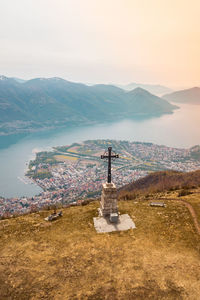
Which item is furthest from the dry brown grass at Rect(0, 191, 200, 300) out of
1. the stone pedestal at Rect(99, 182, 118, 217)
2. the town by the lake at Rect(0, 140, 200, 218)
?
the town by the lake at Rect(0, 140, 200, 218)

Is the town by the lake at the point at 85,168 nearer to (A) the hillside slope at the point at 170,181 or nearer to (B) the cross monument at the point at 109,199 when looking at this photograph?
(A) the hillside slope at the point at 170,181

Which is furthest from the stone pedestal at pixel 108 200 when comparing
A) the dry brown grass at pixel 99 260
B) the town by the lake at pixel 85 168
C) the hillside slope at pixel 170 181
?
the town by the lake at pixel 85 168

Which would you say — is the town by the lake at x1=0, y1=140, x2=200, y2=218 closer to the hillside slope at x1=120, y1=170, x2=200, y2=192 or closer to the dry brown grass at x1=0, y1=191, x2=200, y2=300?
the hillside slope at x1=120, y1=170, x2=200, y2=192

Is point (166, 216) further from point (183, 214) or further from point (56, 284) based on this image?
point (56, 284)

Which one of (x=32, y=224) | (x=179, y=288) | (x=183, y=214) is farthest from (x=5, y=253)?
(x=183, y=214)

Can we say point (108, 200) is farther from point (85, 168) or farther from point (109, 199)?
point (85, 168)

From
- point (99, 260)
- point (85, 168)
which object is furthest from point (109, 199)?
point (85, 168)
